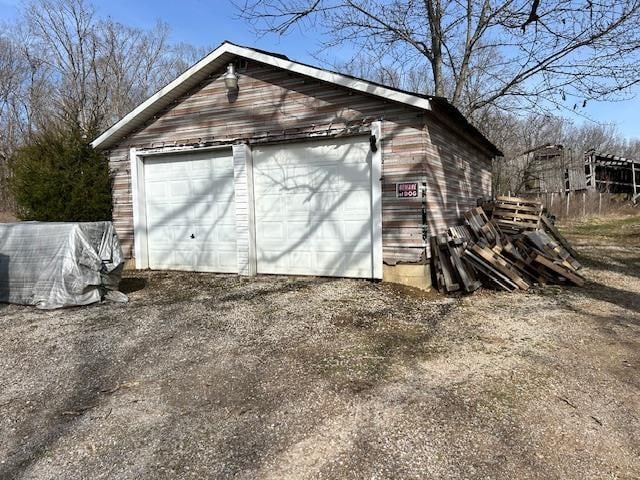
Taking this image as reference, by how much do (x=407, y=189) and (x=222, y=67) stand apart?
13.6ft

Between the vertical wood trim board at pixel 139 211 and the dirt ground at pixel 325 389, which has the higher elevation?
the vertical wood trim board at pixel 139 211

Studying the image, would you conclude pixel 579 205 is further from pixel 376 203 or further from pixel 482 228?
pixel 376 203

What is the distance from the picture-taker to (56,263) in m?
5.62

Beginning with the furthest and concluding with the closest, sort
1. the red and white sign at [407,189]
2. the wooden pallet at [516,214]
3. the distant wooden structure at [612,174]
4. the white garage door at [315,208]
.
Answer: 1. the distant wooden structure at [612,174]
2. the wooden pallet at [516,214]
3. the white garage door at [315,208]
4. the red and white sign at [407,189]

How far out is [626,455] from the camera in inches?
94.1

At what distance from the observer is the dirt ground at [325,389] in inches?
94.4

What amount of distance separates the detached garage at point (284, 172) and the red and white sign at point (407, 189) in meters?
0.02

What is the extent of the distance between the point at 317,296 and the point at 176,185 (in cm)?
410

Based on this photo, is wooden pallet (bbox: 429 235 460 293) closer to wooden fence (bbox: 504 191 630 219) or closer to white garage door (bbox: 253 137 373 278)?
white garage door (bbox: 253 137 373 278)

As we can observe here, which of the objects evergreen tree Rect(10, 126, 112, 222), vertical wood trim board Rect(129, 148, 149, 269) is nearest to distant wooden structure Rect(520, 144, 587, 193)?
vertical wood trim board Rect(129, 148, 149, 269)

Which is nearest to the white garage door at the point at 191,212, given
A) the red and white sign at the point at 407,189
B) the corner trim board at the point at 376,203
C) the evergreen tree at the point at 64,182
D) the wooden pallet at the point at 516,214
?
the evergreen tree at the point at 64,182

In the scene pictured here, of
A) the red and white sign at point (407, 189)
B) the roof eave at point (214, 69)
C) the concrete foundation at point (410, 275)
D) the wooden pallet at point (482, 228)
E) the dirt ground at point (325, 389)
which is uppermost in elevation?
the roof eave at point (214, 69)

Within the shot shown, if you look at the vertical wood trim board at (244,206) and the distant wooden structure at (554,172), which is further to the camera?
the distant wooden structure at (554,172)

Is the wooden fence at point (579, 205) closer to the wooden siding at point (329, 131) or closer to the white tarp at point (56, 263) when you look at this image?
the wooden siding at point (329, 131)
